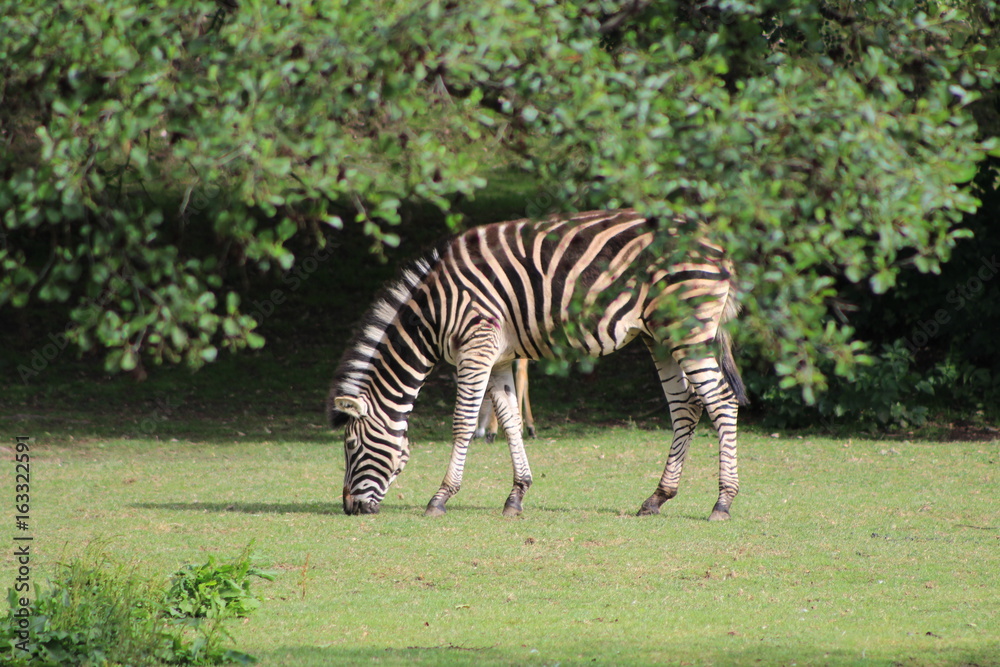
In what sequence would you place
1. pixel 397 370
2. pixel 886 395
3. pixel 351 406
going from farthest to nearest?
pixel 886 395 → pixel 397 370 → pixel 351 406

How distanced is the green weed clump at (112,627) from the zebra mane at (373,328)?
10.9 feet

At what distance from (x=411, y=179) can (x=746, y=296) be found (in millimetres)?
1024

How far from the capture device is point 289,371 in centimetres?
1742

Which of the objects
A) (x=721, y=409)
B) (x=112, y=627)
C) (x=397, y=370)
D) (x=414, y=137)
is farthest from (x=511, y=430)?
(x=414, y=137)

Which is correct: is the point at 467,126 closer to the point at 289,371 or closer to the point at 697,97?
the point at 697,97

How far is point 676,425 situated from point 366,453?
8.83ft

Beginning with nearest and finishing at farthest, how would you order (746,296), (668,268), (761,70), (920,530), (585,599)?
1. (746,296)
2. (668,268)
3. (761,70)
4. (585,599)
5. (920,530)

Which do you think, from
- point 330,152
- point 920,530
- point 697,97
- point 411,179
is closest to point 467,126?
point 411,179

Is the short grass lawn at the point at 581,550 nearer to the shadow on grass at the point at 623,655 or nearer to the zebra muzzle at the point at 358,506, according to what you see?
the shadow on grass at the point at 623,655

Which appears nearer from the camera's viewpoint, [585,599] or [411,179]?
[411,179]

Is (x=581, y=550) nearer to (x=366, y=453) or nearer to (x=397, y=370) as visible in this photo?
(x=366, y=453)

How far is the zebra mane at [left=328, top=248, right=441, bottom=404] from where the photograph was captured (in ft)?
30.4

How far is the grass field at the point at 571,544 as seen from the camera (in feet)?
19.7

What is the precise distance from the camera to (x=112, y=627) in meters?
5.34
